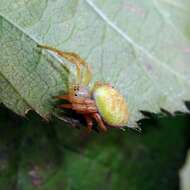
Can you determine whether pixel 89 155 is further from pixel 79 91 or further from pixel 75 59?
pixel 75 59

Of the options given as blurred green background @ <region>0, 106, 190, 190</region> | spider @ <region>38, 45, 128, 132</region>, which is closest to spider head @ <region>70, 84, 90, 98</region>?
spider @ <region>38, 45, 128, 132</region>

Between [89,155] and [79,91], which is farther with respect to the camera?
[89,155]

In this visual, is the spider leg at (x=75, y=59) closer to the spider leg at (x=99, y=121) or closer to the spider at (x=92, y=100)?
the spider at (x=92, y=100)

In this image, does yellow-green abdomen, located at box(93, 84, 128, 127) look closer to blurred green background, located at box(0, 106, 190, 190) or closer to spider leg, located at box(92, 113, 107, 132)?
spider leg, located at box(92, 113, 107, 132)

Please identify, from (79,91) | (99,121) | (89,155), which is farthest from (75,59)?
(89,155)

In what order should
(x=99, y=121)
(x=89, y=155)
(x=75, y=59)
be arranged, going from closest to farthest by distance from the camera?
(x=75, y=59) < (x=99, y=121) < (x=89, y=155)

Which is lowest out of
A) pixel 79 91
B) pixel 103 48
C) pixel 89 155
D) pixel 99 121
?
pixel 89 155
